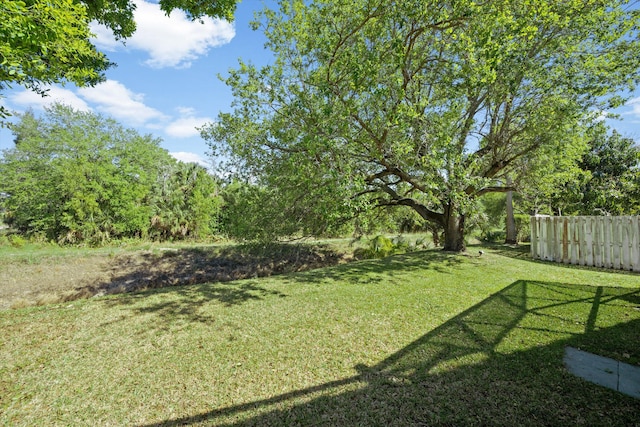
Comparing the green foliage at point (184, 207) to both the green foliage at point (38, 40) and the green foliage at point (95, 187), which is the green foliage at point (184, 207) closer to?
the green foliage at point (95, 187)

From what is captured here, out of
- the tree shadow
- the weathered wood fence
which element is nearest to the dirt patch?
the tree shadow

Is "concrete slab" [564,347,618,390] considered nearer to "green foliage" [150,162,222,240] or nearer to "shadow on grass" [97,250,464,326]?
"shadow on grass" [97,250,464,326]

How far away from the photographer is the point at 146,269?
12.0 metres

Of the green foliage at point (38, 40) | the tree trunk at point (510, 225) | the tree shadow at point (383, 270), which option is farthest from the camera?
the tree trunk at point (510, 225)

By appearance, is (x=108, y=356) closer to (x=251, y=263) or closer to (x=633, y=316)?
(x=633, y=316)

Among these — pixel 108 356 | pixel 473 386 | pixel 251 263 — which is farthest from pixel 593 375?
pixel 251 263

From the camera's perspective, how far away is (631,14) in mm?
6832

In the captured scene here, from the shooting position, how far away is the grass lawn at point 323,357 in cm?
242

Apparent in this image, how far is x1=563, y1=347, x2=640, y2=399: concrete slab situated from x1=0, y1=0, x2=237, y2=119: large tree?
6.63 meters

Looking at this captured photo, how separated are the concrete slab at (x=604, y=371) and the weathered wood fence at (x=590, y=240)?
21.3 ft

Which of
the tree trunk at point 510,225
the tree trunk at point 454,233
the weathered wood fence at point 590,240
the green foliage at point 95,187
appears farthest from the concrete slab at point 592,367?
the green foliage at point 95,187

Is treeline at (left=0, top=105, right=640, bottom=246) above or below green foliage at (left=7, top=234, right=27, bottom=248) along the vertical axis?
above

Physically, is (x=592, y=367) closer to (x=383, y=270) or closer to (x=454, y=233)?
(x=383, y=270)

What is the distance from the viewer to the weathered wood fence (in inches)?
291
